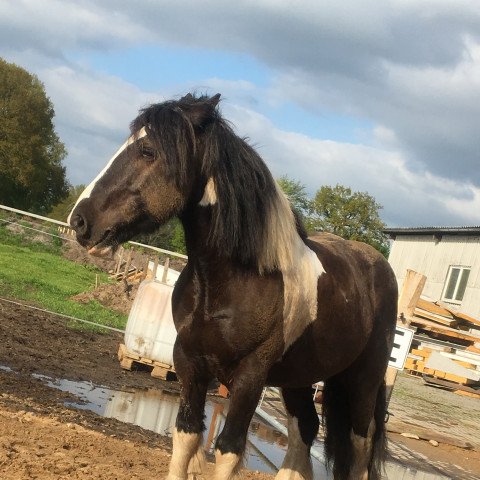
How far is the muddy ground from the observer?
439 cm

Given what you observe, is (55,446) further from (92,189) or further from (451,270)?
(451,270)

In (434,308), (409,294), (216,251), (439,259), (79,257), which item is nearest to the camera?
(216,251)

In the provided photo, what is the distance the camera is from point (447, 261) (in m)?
26.9

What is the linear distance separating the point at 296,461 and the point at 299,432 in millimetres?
193

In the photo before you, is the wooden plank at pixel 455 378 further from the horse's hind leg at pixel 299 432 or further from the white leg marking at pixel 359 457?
the horse's hind leg at pixel 299 432

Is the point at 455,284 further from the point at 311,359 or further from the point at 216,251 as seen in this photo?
the point at 216,251

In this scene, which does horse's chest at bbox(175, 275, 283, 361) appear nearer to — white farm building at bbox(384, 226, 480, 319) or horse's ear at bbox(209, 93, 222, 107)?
horse's ear at bbox(209, 93, 222, 107)

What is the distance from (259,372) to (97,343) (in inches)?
347

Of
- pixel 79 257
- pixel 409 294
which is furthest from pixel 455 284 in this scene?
pixel 409 294

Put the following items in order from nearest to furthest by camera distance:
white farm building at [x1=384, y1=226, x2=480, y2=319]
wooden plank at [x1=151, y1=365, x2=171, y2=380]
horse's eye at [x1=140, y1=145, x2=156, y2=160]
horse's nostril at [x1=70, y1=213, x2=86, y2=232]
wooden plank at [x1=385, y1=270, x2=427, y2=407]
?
horse's nostril at [x1=70, y1=213, x2=86, y2=232], horse's eye at [x1=140, y1=145, x2=156, y2=160], wooden plank at [x1=385, y1=270, x2=427, y2=407], wooden plank at [x1=151, y1=365, x2=171, y2=380], white farm building at [x1=384, y1=226, x2=480, y2=319]

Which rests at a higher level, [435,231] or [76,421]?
[435,231]

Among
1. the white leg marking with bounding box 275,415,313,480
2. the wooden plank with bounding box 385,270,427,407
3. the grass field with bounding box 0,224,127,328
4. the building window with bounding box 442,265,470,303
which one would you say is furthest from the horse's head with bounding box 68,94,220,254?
the building window with bounding box 442,265,470,303

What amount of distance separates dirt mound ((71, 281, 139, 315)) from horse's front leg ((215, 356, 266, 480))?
14248 mm

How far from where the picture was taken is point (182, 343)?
3570 millimetres
